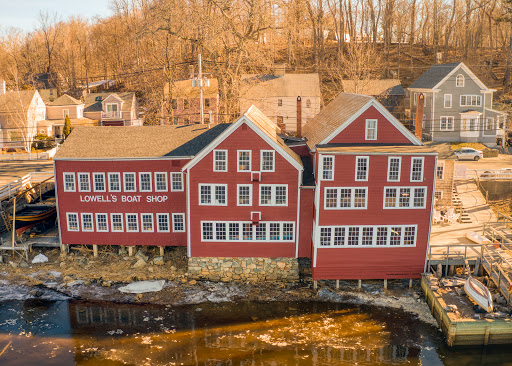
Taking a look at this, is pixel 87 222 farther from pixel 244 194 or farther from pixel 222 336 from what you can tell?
pixel 222 336

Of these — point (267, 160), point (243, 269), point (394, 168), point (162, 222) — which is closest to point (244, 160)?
point (267, 160)

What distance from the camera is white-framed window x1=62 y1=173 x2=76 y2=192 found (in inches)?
1249

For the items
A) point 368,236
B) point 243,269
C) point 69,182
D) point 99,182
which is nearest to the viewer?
point 368,236

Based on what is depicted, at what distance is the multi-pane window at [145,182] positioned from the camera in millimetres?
31484

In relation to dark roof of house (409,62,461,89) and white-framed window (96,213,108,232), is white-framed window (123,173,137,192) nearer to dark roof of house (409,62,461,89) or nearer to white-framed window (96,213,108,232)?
white-framed window (96,213,108,232)

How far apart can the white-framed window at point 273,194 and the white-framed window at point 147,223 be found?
784cm

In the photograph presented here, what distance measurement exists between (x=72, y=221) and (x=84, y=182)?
2834 millimetres

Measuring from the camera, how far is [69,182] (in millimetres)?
31812

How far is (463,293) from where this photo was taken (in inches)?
1064

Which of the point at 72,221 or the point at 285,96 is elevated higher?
the point at 285,96

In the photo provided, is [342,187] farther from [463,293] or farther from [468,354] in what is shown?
[468,354]

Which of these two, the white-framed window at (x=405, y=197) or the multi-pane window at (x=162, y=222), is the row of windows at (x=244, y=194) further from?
the white-framed window at (x=405, y=197)

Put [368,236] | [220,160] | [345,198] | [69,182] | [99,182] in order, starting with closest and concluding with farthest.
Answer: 1. [345,198]
2. [220,160]
3. [368,236]
4. [99,182]
5. [69,182]

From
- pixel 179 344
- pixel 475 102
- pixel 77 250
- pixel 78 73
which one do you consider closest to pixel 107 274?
pixel 77 250
